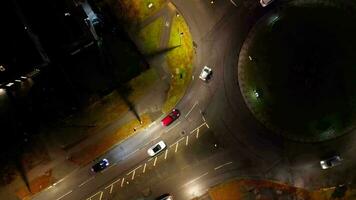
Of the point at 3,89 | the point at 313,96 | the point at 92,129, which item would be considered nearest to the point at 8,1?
the point at 3,89

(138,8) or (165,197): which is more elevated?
(138,8)

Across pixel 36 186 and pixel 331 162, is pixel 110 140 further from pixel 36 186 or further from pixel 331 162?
pixel 331 162

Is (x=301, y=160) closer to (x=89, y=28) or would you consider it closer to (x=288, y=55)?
(x=288, y=55)

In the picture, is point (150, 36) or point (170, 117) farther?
point (150, 36)

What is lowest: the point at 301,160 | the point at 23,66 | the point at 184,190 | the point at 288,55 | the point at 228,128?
the point at 301,160

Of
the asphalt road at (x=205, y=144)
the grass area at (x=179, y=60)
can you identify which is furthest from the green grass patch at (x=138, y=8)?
the asphalt road at (x=205, y=144)

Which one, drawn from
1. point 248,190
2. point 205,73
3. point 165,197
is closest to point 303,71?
point 205,73

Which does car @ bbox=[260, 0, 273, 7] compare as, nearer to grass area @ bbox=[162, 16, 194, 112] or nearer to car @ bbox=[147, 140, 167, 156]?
grass area @ bbox=[162, 16, 194, 112]
